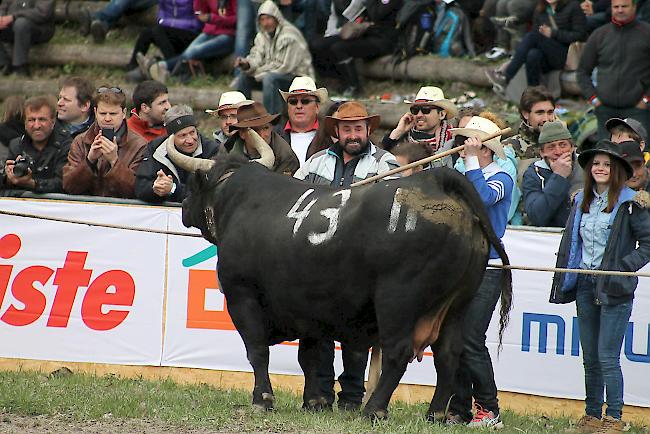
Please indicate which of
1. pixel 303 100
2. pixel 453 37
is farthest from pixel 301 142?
pixel 453 37

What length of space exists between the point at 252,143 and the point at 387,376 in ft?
8.18

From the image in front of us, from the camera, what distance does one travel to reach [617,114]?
42.4 feet

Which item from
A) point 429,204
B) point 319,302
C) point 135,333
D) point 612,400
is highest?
point 429,204

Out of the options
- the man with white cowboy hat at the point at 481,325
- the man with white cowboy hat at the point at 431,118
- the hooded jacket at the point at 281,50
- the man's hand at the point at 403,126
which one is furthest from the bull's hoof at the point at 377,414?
the hooded jacket at the point at 281,50

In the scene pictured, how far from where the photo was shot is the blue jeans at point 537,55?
1408 cm

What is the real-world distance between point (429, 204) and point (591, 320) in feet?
5.39

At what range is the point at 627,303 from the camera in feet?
28.1

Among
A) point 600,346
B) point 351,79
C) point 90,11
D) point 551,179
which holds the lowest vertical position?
point 90,11

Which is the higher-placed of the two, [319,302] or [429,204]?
[429,204]

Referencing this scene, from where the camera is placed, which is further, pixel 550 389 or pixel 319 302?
pixel 550 389

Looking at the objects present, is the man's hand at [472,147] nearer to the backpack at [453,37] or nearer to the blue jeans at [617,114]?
the blue jeans at [617,114]

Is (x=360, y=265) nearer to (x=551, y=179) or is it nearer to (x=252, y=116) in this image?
(x=551, y=179)

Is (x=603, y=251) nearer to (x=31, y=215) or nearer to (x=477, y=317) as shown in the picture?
(x=477, y=317)

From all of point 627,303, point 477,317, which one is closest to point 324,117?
point 477,317
